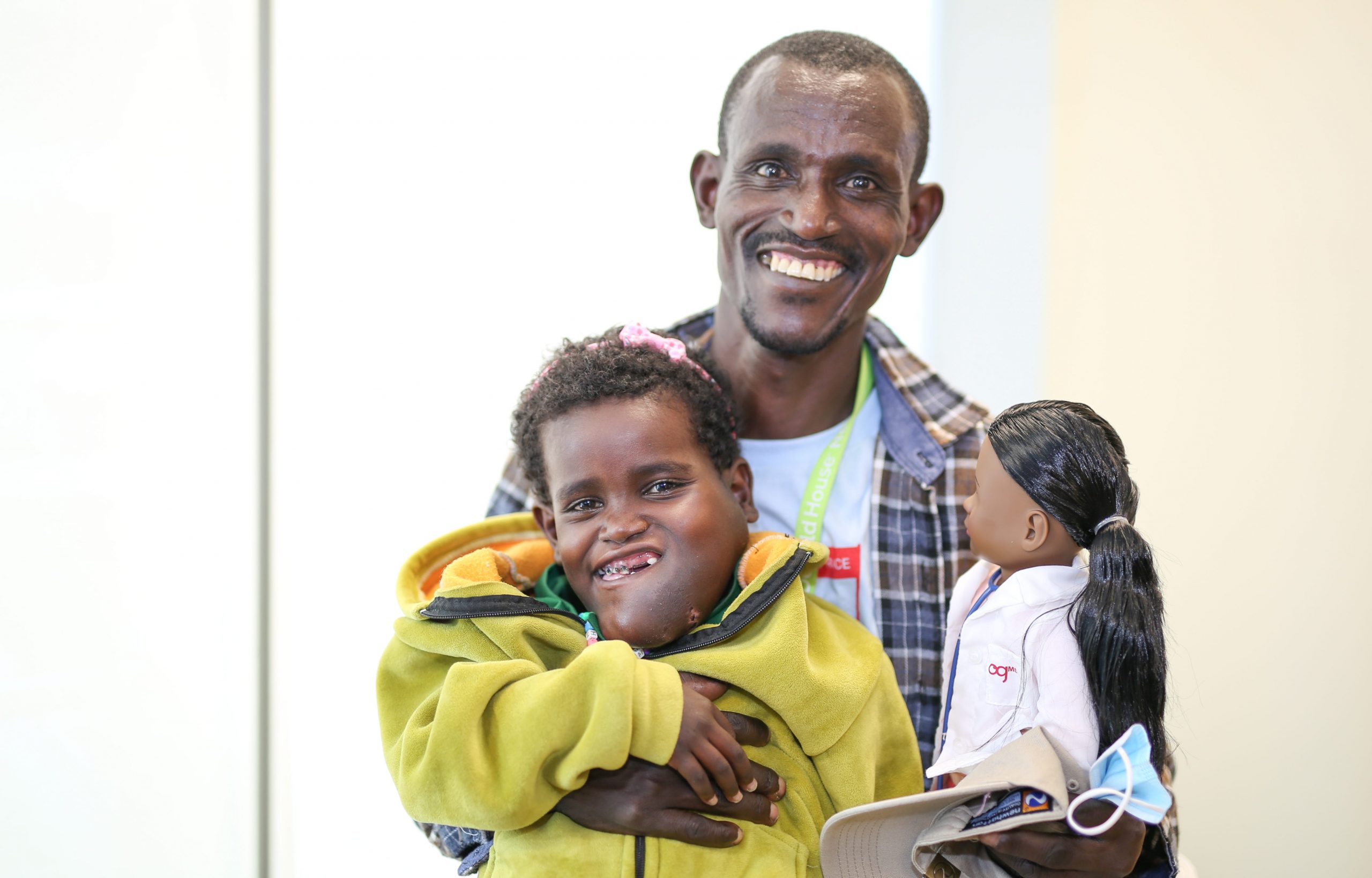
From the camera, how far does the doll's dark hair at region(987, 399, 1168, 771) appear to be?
4.50ft

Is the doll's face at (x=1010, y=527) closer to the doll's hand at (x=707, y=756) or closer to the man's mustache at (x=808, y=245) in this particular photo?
the doll's hand at (x=707, y=756)

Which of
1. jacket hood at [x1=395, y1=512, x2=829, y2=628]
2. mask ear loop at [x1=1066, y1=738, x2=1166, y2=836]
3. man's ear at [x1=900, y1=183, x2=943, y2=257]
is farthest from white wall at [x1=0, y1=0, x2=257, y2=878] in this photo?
mask ear loop at [x1=1066, y1=738, x2=1166, y2=836]

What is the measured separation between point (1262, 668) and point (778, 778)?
Result: 217 centimetres

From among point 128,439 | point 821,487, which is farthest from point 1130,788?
point 128,439

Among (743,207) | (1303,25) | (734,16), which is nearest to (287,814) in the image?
(743,207)

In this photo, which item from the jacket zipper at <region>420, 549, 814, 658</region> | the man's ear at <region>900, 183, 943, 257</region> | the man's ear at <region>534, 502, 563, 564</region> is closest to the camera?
the jacket zipper at <region>420, 549, 814, 658</region>

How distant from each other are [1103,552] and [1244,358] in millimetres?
2042

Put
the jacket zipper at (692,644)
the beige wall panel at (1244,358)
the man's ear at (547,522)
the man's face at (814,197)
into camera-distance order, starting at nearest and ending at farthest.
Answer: the jacket zipper at (692,644)
the man's ear at (547,522)
the man's face at (814,197)
the beige wall panel at (1244,358)

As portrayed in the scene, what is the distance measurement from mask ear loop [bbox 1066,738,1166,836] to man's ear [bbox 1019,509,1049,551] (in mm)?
280

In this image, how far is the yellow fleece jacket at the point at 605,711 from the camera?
1.42m

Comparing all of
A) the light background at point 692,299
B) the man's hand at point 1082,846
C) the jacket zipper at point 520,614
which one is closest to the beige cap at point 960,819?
the man's hand at point 1082,846

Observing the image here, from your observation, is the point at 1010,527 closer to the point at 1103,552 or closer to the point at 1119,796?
the point at 1103,552

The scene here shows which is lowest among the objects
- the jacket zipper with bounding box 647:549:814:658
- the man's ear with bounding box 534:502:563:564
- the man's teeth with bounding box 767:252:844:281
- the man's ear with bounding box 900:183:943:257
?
the jacket zipper with bounding box 647:549:814:658

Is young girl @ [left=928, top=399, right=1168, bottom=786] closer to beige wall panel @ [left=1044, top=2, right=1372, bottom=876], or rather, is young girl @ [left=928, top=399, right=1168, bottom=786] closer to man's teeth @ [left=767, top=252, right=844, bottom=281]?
man's teeth @ [left=767, top=252, right=844, bottom=281]
